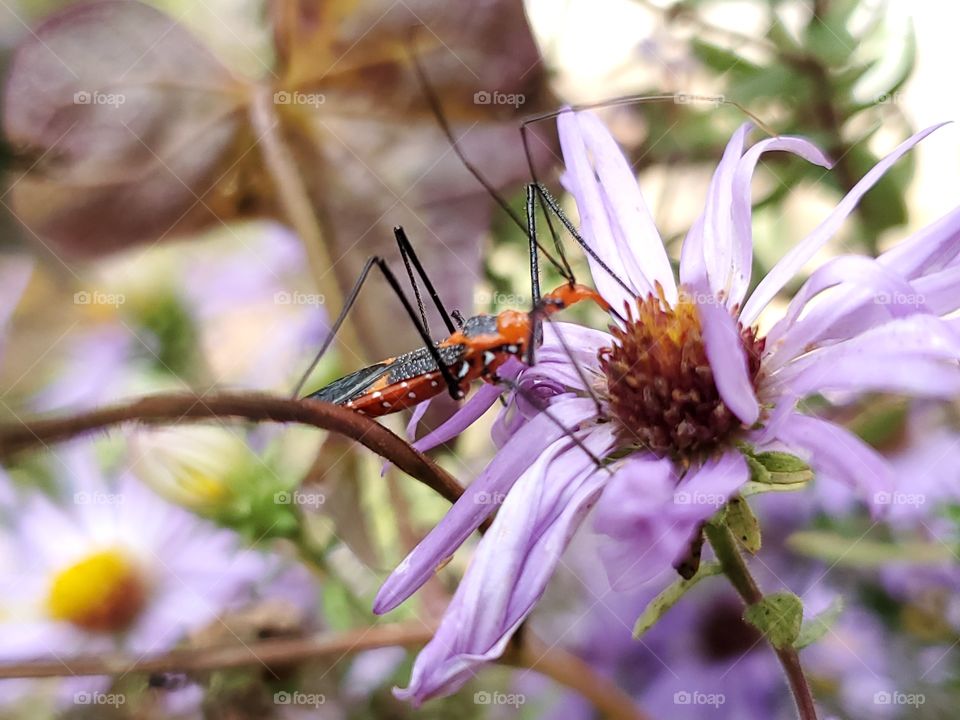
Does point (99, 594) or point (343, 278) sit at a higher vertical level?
point (343, 278)

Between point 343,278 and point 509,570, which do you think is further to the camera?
point 343,278

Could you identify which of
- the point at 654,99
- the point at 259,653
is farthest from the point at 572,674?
the point at 654,99

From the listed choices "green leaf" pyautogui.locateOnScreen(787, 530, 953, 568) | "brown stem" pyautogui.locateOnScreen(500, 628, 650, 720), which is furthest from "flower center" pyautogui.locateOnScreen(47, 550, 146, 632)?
"green leaf" pyautogui.locateOnScreen(787, 530, 953, 568)

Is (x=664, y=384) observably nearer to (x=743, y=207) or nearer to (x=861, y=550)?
(x=743, y=207)

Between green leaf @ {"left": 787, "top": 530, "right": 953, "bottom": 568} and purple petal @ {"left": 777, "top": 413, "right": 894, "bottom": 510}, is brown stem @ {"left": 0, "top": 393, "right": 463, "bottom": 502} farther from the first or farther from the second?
green leaf @ {"left": 787, "top": 530, "right": 953, "bottom": 568}

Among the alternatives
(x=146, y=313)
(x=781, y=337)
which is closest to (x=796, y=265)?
(x=781, y=337)

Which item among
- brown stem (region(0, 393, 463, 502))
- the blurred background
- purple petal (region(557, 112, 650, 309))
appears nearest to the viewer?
brown stem (region(0, 393, 463, 502))

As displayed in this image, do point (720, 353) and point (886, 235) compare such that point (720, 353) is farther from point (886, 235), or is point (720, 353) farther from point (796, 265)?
point (886, 235)
